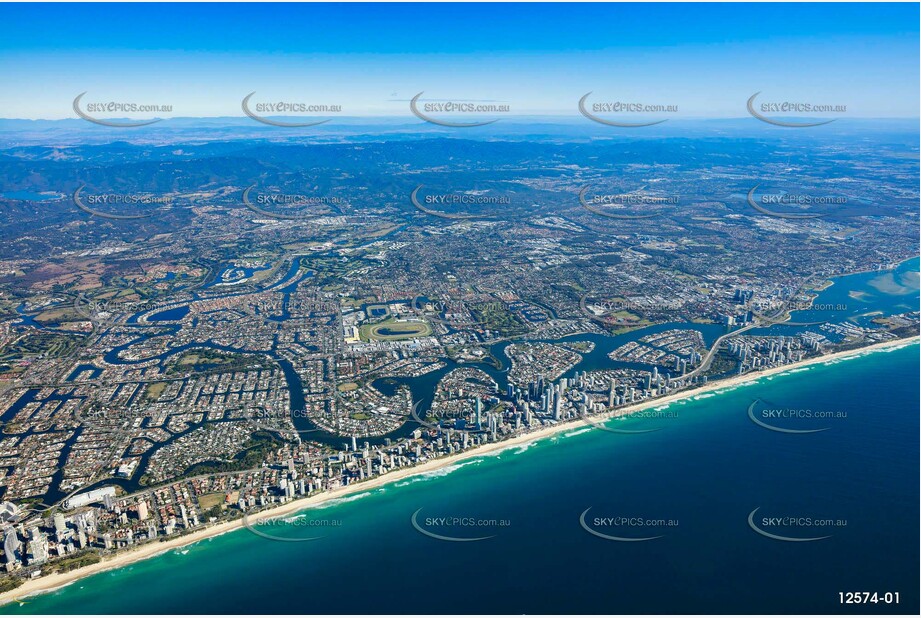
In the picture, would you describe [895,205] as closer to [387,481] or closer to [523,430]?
[523,430]

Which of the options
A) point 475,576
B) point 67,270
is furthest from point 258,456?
point 67,270

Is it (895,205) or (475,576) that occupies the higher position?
(895,205)

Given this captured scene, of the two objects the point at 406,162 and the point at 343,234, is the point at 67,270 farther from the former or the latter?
the point at 406,162

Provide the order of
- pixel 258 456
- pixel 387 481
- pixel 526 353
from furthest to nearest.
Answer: pixel 526 353 < pixel 258 456 < pixel 387 481

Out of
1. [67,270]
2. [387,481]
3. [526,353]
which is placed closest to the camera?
[387,481]

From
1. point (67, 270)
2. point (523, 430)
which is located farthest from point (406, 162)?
point (523, 430)

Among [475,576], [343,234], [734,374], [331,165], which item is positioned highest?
[331,165]

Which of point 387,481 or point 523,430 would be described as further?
point 523,430
